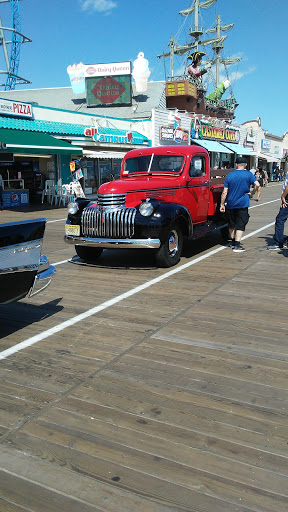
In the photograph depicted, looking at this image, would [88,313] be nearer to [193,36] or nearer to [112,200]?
[112,200]

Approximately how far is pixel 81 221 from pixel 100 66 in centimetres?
2358

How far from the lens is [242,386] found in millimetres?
3115

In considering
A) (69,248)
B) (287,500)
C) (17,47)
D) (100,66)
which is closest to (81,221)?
(69,248)

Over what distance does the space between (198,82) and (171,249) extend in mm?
32364

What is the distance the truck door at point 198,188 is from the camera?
771 centimetres

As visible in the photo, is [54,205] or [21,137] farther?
[54,205]

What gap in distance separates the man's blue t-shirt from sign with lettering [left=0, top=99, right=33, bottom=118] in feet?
38.6

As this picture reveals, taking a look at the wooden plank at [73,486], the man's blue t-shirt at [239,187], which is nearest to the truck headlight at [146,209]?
the man's blue t-shirt at [239,187]

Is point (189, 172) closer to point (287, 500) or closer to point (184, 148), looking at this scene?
point (184, 148)

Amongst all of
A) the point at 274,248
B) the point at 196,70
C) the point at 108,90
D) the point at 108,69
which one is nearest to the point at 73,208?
the point at 274,248

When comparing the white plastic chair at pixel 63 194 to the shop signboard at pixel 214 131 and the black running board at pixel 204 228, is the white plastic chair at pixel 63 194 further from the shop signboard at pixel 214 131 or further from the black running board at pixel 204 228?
the shop signboard at pixel 214 131

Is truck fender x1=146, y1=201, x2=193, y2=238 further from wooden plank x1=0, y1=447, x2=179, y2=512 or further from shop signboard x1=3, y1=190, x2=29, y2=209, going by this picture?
shop signboard x1=3, y1=190, x2=29, y2=209

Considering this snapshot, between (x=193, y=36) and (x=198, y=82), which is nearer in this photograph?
(x=198, y=82)

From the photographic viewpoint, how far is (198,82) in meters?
35.4
